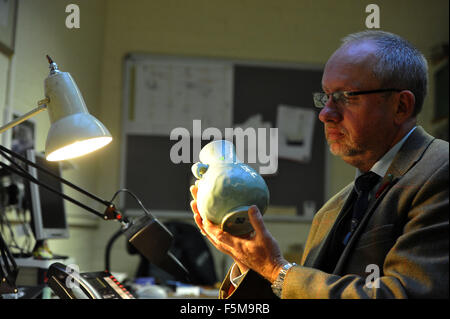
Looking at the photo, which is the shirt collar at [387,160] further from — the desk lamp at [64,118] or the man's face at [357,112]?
the desk lamp at [64,118]

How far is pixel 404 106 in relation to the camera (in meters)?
1.04

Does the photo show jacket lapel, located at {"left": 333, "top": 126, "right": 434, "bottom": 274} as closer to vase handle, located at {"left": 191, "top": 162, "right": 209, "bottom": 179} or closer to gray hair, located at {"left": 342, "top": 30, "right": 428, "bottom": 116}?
gray hair, located at {"left": 342, "top": 30, "right": 428, "bottom": 116}

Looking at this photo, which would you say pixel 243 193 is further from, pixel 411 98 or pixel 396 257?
pixel 411 98

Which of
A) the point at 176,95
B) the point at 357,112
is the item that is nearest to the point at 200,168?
the point at 357,112

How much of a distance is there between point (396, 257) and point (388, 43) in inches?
17.4

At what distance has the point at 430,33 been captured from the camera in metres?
3.56

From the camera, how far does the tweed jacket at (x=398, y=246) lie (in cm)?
80

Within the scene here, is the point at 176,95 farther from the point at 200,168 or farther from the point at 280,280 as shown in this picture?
the point at 280,280

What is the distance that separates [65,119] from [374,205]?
2.01ft

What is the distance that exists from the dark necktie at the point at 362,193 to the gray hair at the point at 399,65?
6.9 inches

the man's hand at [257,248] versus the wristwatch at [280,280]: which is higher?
the man's hand at [257,248]

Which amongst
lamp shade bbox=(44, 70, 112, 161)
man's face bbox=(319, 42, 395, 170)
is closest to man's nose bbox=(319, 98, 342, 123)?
man's face bbox=(319, 42, 395, 170)

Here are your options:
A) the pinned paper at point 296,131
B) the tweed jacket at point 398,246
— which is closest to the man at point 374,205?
the tweed jacket at point 398,246

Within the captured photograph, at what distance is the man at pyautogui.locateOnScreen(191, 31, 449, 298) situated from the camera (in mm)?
817
